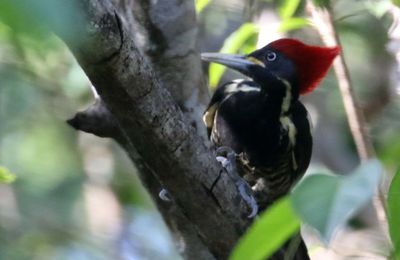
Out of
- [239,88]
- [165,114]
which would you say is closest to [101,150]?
[239,88]

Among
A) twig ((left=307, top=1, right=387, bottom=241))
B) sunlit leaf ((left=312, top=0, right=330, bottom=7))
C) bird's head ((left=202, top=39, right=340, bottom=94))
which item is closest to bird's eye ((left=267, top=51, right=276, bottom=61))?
bird's head ((left=202, top=39, right=340, bottom=94))

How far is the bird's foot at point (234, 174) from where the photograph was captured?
1856mm

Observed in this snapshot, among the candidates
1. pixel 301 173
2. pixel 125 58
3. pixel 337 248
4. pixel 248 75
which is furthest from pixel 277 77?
pixel 125 58

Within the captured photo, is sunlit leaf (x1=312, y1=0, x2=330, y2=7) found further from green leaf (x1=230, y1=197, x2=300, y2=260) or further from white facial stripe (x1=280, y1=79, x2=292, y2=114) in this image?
white facial stripe (x1=280, y1=79, x2=292, y2=114)

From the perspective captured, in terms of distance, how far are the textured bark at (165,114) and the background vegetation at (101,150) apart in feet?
2.54

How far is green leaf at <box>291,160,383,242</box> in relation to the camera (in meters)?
0.71

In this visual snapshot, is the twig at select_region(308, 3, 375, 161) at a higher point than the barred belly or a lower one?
higher

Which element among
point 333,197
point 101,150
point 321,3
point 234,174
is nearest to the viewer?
point 333,197

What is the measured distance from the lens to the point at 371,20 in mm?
3369

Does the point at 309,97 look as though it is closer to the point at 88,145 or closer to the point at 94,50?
the point at 88,145

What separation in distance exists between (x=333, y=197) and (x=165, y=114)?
0.75 m

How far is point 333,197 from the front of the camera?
0.74 m

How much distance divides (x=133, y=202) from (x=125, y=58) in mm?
2289

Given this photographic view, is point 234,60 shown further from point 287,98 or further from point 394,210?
point 394,210
